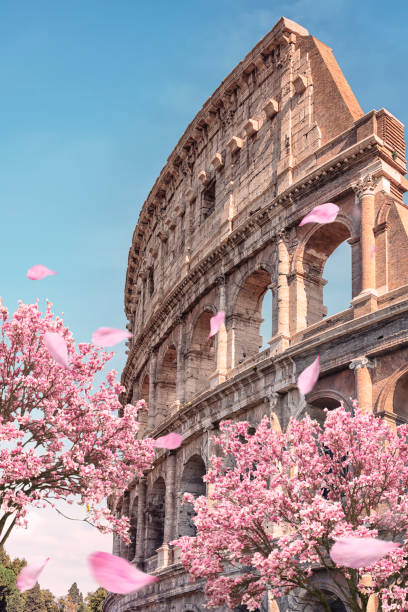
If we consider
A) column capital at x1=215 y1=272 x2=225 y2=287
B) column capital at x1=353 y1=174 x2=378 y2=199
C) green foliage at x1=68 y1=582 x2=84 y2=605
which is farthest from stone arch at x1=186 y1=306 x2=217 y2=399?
green foliage at x1=68 y1=582 x2=84 y2=605

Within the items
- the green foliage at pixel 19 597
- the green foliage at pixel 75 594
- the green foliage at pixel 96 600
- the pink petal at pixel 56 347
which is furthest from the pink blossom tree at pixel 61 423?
the green foliage at pixel 75 594

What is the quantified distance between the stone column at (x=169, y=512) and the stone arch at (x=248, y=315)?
4580 millimetres

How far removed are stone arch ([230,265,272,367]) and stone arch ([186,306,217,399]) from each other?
2.54 m

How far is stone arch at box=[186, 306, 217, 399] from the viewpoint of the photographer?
26.3m

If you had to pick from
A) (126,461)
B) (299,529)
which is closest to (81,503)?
(126,461)

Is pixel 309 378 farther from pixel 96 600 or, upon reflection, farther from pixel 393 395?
pixel 96 600

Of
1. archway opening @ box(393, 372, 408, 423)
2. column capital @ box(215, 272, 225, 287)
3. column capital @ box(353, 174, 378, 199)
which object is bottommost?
archway opening @ box(393, 372, 408, 423)

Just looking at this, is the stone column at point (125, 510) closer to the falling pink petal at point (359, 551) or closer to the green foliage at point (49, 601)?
the falling pink petal at point (359, 551)

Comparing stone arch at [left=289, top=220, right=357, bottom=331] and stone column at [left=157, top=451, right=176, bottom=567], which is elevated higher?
stone arch at [left=289, top=220, right=357, bottom=331]

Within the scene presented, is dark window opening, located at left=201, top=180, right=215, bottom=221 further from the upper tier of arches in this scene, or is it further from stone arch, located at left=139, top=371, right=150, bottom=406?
stone arch, located at left=139, top=371, right=150, bottom=406

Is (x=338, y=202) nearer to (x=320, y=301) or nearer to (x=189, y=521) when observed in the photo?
(x=320, y=301)

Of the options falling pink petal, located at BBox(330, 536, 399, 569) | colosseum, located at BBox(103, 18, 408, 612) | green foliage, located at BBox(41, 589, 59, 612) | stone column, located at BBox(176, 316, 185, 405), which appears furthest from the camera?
green foliage, located at BBox(41, 589, 59, 612)

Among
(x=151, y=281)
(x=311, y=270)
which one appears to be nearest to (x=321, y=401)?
(x=311, y=270)

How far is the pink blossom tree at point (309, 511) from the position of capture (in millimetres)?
12578
